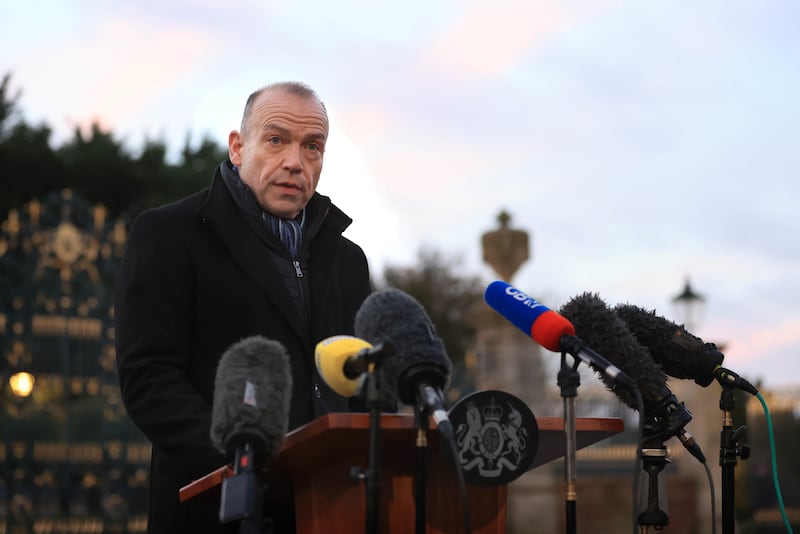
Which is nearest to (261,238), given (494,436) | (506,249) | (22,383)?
(494,436)

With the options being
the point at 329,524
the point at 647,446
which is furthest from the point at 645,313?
the point at 329,524

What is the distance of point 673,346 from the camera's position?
3.42 m

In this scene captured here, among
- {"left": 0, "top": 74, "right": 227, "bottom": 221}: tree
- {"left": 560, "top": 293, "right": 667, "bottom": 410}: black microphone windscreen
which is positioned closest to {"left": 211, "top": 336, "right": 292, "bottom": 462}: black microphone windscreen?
{"left": 560, "top": 293, "right": 667, "bottom": 410}: black microphone windscreen

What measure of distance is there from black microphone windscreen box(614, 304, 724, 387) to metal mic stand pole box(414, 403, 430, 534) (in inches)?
43.1

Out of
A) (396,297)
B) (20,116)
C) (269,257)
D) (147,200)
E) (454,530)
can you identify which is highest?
(20,116)

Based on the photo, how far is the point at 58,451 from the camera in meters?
14.8

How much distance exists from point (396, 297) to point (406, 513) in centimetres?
57

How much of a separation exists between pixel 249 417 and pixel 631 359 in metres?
1.19

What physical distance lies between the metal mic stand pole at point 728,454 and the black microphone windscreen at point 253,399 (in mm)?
1432

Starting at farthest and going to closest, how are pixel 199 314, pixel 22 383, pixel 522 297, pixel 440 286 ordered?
pixel 440 286
pixel 22 383
pixel 199 314
pixel 522 297

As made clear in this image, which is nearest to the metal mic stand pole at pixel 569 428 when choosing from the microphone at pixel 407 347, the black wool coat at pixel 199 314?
the microphone at pixel 407 347

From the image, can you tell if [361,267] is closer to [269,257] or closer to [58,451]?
[269,257]

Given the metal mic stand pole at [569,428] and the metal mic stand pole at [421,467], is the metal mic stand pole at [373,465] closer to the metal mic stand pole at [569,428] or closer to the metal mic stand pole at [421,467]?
the metal mic stand pole at [421,467]

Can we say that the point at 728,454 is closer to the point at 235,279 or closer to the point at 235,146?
the point at 235,279
